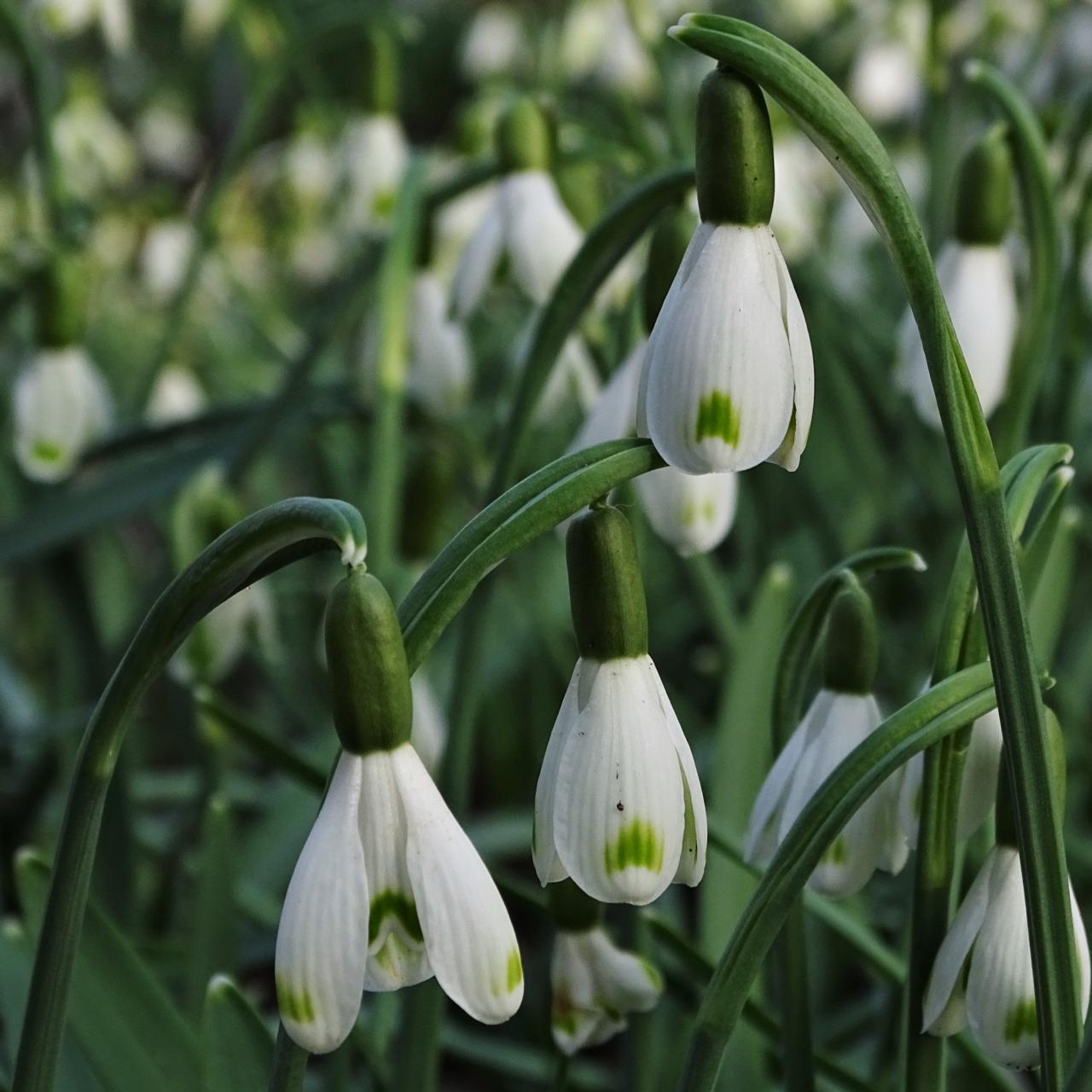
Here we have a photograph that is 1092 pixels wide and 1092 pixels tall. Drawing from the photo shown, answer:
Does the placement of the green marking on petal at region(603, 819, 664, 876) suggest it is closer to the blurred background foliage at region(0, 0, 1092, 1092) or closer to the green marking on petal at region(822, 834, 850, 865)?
the green marking on petal at region(822, 834, 850, 865)

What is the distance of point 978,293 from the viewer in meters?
1.14

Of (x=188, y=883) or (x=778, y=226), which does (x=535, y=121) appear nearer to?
(x=778, y=226)

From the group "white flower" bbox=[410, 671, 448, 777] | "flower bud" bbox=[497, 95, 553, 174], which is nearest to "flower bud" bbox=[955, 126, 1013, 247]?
"flower bud" bbox=[497, 95, 553, 174]

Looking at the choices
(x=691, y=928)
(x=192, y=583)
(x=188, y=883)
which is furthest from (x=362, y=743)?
(x=691, y=928)

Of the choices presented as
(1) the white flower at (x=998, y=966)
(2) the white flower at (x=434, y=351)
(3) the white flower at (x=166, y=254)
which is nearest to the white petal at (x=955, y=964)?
(1) the white flower at (x=998, y=966)

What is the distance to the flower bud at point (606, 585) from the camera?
2.09 ft

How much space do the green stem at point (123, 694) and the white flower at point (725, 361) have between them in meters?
0.12

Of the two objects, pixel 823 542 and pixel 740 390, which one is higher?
pixel 740 390

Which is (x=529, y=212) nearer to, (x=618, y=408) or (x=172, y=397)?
(x=618, y=408)

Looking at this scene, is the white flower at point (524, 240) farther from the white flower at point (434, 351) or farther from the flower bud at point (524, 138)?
the white flower at point (434, 351)

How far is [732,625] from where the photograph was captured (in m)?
1.52

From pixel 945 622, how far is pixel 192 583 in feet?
1.07

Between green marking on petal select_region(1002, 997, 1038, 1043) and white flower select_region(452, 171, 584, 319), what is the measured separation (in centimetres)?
71

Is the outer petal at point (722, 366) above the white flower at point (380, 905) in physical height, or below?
above
